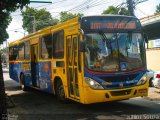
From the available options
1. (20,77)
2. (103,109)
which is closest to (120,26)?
(103,109)

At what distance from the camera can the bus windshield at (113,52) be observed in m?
11.0

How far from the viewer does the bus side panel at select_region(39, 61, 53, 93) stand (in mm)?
14394

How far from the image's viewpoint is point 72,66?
11.8m

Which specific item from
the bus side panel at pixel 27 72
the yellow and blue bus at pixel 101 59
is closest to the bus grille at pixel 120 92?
the yellow and blue bus at pixel 101 59

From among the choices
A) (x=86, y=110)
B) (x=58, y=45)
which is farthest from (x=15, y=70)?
(x=86, y=110)

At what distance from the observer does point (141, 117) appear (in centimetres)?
988

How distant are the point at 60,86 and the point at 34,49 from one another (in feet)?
13.3

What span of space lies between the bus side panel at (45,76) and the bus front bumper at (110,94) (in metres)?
3.82

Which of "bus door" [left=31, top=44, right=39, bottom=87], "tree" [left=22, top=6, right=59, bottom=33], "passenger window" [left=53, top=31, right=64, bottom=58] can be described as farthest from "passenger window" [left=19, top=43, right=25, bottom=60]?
"tree" [left=22, top=6, right=59, bottom=33]

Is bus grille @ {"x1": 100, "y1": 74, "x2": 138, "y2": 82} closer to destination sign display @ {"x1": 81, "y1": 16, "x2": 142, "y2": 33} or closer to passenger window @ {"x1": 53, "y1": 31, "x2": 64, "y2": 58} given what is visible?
destination sign display @ {"x1": 81, "y1": 16, "x2": 142, "y2": 33}

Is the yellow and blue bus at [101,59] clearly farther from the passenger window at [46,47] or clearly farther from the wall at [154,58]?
the wall at [154,58]

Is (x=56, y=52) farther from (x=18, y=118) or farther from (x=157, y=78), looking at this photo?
(x=157, y=78)

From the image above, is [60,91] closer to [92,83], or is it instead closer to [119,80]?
[92,83]

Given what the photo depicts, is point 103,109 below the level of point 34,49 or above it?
below
